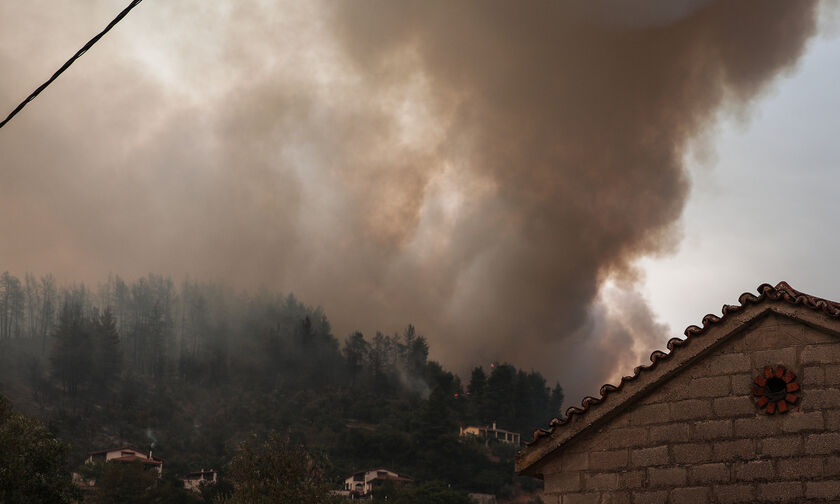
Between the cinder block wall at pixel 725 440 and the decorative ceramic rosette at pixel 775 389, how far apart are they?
72mm

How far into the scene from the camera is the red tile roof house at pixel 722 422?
449 inches

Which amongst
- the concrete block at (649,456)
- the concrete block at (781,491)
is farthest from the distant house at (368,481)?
the concrete block at (781,491)

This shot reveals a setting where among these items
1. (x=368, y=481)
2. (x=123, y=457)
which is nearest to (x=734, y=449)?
(x=123, y=457)

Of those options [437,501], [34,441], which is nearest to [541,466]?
[34,441]

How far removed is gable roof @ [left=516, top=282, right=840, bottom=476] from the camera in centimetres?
1171

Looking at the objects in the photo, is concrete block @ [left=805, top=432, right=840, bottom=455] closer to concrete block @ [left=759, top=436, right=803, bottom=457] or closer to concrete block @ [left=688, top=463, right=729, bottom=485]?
concrete block @ [left=759, top=436, right=803, bottom=457]

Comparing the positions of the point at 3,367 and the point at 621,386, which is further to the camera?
the point at 3,367

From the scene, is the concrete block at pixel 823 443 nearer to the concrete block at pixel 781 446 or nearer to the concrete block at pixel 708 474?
the concrete block at pixel 781 446

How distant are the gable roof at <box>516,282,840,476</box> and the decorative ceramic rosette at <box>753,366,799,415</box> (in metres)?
0.68

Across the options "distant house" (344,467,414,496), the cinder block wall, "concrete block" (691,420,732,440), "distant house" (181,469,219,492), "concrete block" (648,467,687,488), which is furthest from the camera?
"distant house" (344,467,414,496)

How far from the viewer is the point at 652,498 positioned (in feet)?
39.5

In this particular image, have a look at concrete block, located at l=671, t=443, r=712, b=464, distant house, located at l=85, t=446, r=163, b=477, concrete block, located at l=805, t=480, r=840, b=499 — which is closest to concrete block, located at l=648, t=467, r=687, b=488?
concrete block, located at l=671, t=443, r=712, b=464

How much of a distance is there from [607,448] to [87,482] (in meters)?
101

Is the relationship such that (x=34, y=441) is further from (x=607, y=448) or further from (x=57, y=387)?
(x=57, y=387)
